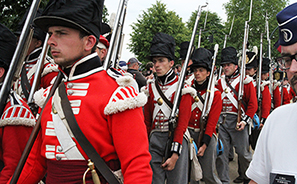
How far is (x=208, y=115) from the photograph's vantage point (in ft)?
15.7

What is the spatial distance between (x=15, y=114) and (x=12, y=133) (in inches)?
6.4

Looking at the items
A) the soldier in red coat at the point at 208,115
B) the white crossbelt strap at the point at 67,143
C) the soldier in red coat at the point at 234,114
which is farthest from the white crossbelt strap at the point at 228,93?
the white crossbelt strap at the point at 67,143

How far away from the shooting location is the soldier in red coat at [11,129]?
2.17 metres

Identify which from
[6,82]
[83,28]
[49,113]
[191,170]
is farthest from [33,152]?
[191,170]

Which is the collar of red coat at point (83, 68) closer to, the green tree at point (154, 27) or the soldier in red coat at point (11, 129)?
the soldier in red coat at point (11, 129)

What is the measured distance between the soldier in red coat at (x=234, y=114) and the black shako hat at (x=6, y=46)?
165 inches

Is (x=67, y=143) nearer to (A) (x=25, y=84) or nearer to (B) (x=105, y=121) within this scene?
(B) (x=105, y=121)

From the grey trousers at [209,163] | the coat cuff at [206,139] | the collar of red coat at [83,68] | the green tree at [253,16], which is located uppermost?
the green tree at [253,16]

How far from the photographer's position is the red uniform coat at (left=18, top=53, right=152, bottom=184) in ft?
5.47

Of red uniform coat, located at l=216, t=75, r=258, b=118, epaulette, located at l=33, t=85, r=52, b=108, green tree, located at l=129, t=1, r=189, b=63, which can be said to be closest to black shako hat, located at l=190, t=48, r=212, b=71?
red uniform coat, located at l=216, t=75, r=258, b=118

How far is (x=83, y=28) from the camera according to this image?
5.87ft

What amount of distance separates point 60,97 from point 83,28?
1.54 feet

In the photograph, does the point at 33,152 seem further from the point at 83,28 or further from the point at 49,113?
the point at 83,28

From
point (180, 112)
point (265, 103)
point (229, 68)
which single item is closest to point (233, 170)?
point (265, 103)
